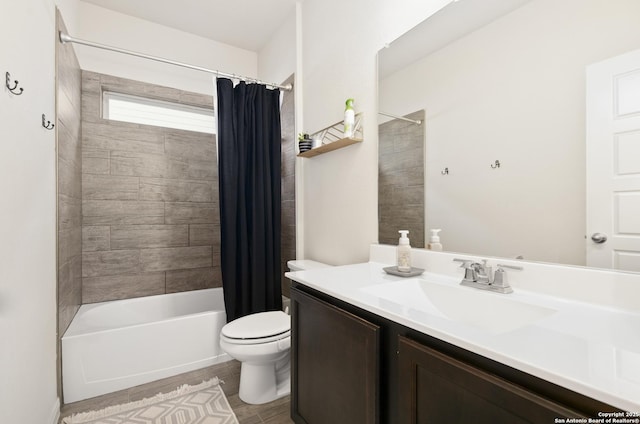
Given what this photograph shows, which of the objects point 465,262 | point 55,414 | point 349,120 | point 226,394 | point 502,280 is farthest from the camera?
point 226,394

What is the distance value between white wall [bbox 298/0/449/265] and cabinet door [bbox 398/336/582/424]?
94cm

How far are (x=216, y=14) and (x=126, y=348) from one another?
8.68 feet

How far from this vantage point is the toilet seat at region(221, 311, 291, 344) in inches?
66.2

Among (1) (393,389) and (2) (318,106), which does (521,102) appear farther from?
(2) (318,106)

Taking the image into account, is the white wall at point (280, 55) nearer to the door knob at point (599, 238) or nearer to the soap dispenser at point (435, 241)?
the soap dispenser at point (435, 241)

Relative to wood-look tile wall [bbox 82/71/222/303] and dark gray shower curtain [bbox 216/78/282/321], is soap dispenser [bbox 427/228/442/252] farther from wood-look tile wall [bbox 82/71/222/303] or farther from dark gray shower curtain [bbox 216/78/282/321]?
wood-look tile wall [bbox 82/71/222/303]

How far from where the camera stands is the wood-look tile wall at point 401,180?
1.47m

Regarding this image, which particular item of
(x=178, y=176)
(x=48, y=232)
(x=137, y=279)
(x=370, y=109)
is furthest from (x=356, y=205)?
(x=137, y=279)

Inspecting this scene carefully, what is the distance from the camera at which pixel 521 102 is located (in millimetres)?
1077

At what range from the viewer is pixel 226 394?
1.84 metres

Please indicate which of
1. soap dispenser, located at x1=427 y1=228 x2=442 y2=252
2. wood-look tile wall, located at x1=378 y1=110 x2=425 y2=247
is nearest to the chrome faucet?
soap dispenser, located at x1=427 y1=228 x2=442 y2=252

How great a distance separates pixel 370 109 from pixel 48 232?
6.03 feet

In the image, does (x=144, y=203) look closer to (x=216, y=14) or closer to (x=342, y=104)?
(x=216, y=14)

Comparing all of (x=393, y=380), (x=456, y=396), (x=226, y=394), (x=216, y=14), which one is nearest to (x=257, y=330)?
(x=226, y=394)
